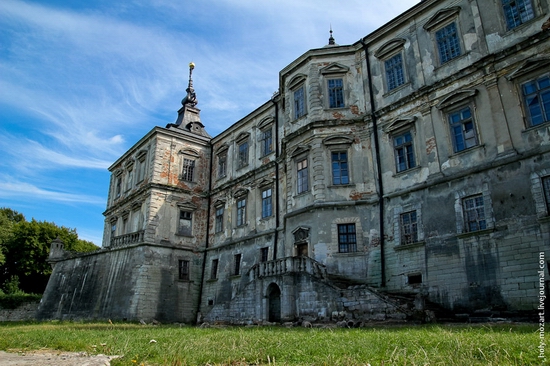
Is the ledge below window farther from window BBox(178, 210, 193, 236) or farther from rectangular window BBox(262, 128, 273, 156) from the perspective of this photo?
window BBox(178, 210, 193, 236)

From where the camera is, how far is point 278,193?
82.3 ft

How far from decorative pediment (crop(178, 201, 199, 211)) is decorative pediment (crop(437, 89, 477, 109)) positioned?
62.1 feet

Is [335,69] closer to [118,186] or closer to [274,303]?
[274,303]

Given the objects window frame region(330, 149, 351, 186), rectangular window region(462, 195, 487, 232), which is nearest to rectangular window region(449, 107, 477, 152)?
rectangular window region(462, 195, 487, 232)

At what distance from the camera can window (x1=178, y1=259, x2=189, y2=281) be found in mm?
28828

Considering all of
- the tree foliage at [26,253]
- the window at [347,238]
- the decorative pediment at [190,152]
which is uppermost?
the decorative pediment at [190,152]

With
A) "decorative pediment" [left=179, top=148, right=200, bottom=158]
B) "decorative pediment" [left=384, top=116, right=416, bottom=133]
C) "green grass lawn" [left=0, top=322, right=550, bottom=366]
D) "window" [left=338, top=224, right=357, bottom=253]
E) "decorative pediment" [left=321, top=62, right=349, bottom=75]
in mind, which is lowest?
"green grass lawn" [left=0, top=322, right=550, bottom=366]

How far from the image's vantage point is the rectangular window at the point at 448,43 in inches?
720

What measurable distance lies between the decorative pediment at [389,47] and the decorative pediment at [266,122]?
8269 millimetres

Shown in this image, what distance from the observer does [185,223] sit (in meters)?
30.2

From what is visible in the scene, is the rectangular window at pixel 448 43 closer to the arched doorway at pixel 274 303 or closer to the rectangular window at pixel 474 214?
the rectangular window at pixel 474 214

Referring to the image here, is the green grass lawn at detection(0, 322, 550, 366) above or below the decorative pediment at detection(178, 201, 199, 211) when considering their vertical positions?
below

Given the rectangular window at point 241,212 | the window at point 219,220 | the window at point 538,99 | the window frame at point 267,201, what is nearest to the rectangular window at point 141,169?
the window at point 219,220

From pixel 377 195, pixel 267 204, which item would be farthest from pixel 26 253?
pixel 377 195
